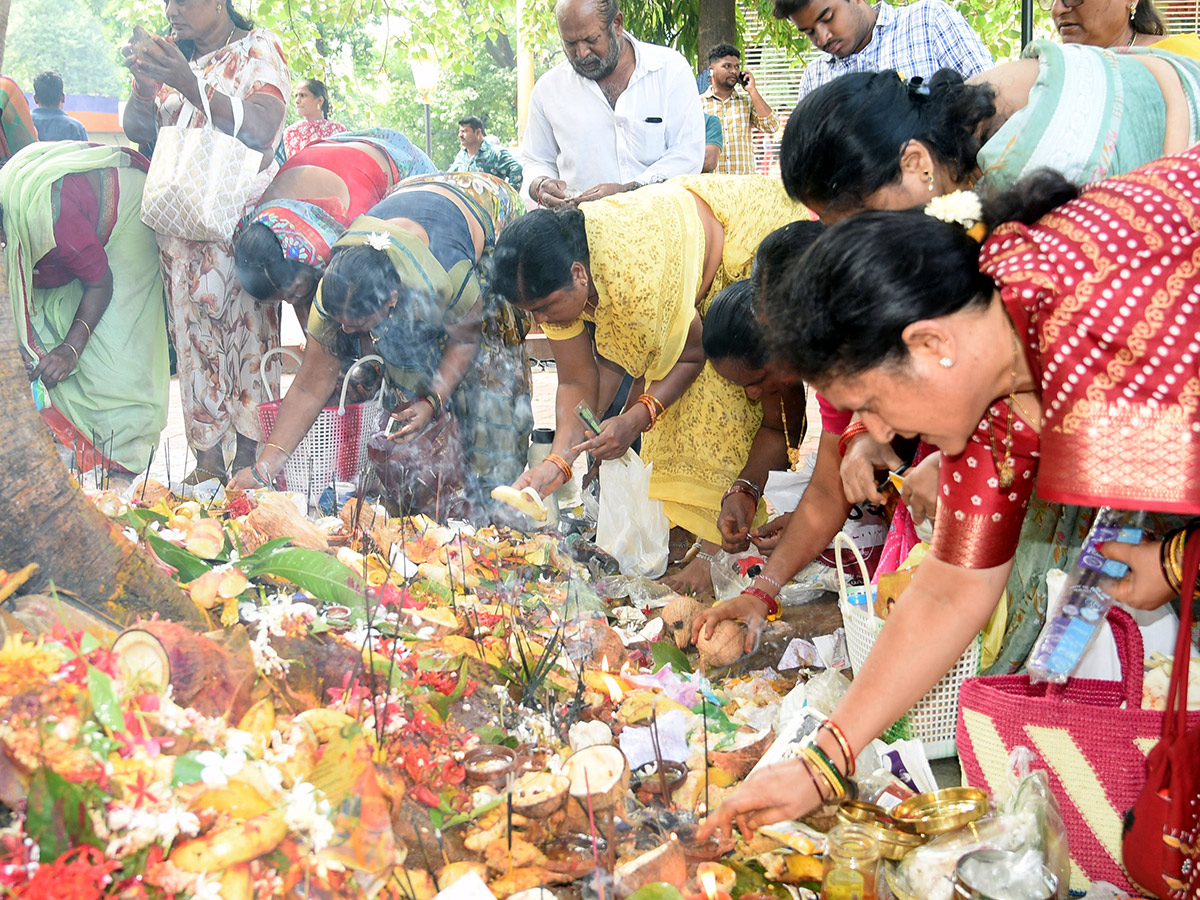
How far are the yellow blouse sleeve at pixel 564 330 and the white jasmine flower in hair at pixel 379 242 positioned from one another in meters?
0.74

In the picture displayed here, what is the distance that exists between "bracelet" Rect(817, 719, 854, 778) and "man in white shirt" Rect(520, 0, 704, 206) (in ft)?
10.3

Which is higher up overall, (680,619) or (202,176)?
(202,176)

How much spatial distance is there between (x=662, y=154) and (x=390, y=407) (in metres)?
1.74

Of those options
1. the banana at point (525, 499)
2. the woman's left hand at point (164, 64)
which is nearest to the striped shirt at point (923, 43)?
the banana at point (525, 499)

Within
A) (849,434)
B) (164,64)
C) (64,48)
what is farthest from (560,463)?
(64,48)

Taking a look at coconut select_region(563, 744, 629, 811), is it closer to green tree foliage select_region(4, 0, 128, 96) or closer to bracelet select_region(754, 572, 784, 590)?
bracelet select_region(754, 572, 784, 590)

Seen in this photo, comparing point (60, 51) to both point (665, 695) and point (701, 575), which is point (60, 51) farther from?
point (665, 695)

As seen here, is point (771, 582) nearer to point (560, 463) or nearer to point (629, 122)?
point (560, 463)

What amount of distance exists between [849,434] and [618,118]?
2.37 m

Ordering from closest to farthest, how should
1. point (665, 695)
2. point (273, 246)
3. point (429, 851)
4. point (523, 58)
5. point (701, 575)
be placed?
point (429, 851) < point (665, 695) < point (701, 575) < point (273, 246) < point (523, 58)

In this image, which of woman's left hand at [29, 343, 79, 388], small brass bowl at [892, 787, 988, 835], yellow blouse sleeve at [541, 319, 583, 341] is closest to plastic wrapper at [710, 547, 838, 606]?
yellow blouse sleeve at [541, 319, 583, 341]

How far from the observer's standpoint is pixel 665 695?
2.54 m

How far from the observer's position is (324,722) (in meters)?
1.87

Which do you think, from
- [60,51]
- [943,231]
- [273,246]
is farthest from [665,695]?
[60,51]
